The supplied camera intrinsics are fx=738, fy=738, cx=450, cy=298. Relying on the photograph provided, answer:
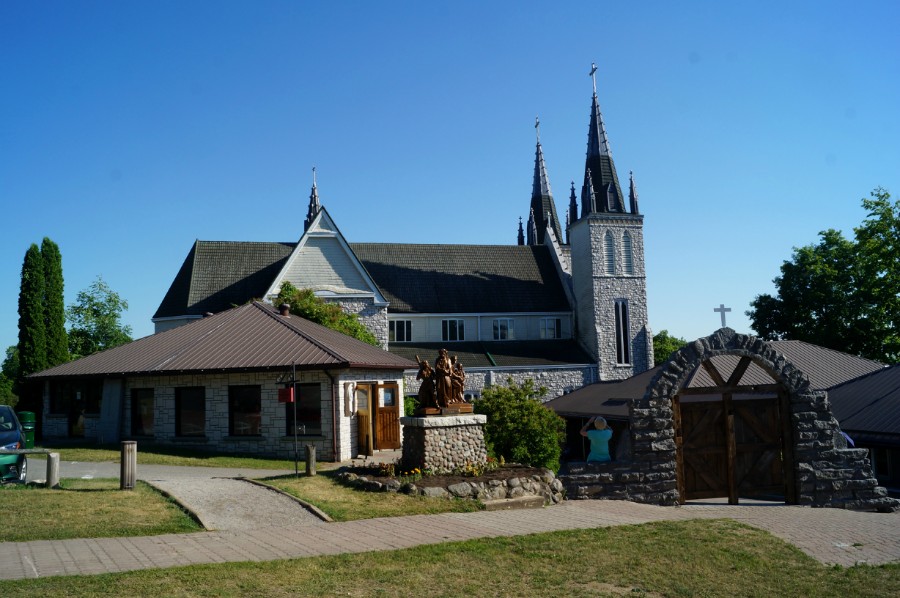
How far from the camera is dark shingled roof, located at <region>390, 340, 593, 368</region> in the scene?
43656mm

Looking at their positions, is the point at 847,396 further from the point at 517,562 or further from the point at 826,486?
the point at 517,562

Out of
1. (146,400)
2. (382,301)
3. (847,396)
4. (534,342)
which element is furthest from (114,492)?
(534,342)

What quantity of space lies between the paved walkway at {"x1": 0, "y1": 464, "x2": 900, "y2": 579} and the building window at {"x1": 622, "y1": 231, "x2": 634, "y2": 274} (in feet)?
113

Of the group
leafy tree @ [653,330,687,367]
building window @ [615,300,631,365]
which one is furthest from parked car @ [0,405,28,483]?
leafy tree @ [653,330,687,367]

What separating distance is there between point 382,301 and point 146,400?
18.9 m

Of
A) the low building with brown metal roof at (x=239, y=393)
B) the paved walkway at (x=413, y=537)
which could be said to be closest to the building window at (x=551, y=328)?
the low building with brown metal roof at (x=239, y=393)

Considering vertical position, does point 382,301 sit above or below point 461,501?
above

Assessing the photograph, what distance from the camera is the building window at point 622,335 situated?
46375mm

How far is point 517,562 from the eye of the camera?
30.5 feet

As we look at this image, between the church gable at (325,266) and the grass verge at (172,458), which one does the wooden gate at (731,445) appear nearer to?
the grass verge at (172,458)

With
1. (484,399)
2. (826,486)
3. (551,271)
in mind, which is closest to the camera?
(826,486)

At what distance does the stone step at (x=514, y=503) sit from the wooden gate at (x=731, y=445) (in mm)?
3213

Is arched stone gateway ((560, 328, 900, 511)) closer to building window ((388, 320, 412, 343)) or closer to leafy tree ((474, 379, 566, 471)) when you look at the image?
leafy tree ((474, 379, 566, 471))

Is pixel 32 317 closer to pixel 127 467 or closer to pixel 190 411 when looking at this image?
pixel 190 411
